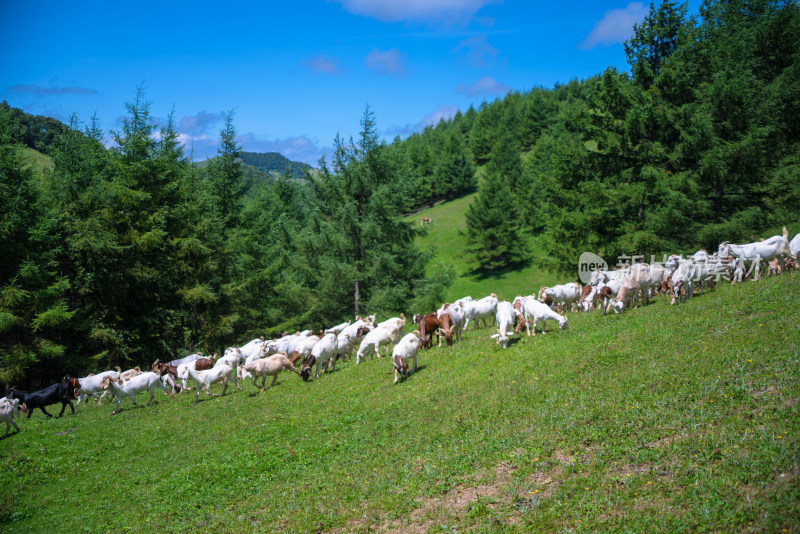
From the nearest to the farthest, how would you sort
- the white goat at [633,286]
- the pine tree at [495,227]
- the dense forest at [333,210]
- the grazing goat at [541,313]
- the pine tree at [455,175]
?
the grazing goat at [541,313], the white goat at [633,286], the dense forest at [333,210], the pine tree at [495,227], the pine tree at [455,175]

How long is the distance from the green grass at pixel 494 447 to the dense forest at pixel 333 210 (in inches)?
495

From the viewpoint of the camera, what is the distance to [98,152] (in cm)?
3309

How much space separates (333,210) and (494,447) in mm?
29695

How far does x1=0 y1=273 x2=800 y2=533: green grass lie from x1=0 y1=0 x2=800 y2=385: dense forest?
41.3 feet

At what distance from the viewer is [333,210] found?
3703cm

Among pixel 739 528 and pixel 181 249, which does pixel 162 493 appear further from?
pixel 181 249

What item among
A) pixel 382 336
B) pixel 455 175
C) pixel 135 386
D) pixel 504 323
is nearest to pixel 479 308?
pixel 504 323

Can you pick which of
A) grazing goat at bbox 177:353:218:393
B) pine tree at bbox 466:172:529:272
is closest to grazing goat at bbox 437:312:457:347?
grazing goat at bbox 177:353:218:393

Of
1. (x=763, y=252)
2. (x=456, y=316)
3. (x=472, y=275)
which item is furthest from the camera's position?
(x=472, y=275)

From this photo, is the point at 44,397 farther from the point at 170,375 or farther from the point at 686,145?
the point at 686,145

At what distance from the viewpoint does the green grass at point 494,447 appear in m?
6.75

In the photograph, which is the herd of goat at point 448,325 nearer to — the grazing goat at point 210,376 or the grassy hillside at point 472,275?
the grazing goat at point 210,376

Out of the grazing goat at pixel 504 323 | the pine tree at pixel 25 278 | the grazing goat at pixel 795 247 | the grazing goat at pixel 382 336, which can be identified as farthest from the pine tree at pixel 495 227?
the pine tree at pixel 25 278

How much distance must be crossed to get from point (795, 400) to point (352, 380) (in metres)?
12.4
